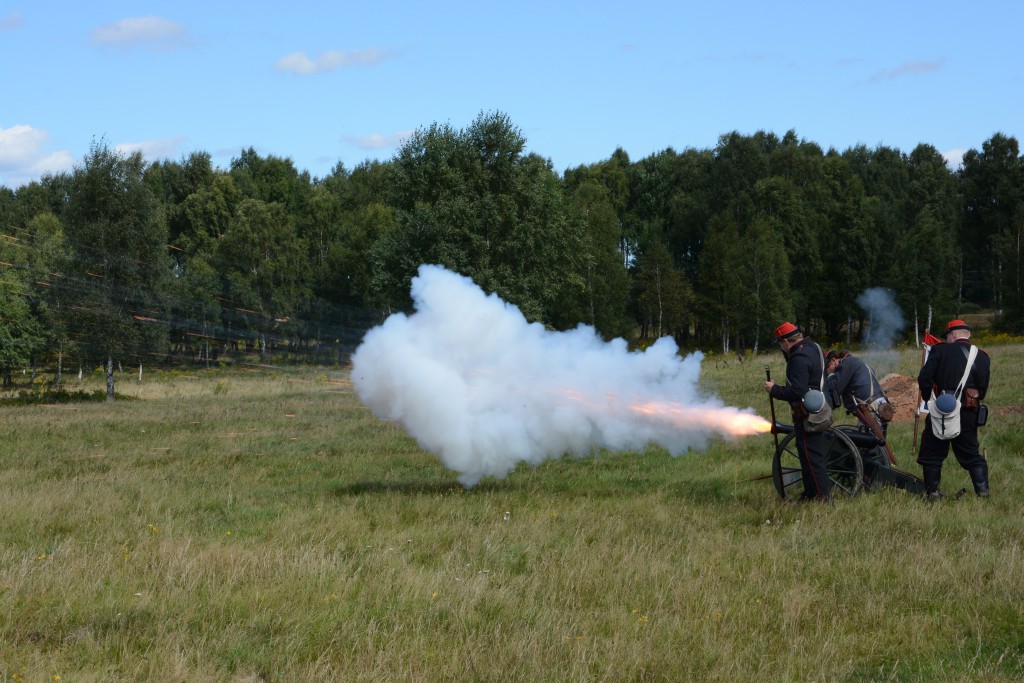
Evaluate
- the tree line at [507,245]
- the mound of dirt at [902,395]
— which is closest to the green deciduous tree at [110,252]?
the tree line at [507,245]

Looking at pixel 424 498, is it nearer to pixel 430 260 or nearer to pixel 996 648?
pixel 996 648

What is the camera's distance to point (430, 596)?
6953 mm

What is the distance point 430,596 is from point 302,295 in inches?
2177

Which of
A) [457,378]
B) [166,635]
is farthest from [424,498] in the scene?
[166,635]

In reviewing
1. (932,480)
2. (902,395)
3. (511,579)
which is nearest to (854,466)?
(932,480)

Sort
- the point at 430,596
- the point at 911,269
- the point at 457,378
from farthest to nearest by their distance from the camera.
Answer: the point at 911,269
the point at 457,378
the point at 430,596

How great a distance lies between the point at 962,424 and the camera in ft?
34.6

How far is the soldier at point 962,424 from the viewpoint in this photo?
415 inches

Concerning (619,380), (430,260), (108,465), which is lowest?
(108,465)

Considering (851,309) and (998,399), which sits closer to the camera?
(998,399)

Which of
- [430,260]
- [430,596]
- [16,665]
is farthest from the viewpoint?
[430,260]

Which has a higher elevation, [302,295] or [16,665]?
[302,295]

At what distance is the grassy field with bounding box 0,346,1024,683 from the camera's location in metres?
5.64

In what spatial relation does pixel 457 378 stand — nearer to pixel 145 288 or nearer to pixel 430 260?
pixel 430 260
